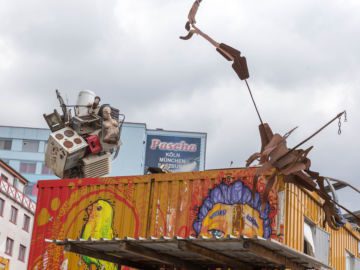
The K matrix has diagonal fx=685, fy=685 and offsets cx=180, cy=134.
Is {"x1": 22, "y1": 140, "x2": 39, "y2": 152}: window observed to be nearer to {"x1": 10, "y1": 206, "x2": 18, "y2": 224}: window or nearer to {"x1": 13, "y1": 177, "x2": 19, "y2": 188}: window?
{"x1": 13, "y1": 177, "x2": 19, "y2": 188}: window

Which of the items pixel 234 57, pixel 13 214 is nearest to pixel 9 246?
pixel 13 214

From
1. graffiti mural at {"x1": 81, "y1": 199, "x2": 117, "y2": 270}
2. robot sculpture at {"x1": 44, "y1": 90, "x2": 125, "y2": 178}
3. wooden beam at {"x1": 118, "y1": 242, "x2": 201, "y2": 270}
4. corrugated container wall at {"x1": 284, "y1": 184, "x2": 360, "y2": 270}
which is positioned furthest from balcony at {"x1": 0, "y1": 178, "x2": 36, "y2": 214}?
wooden beam at {"x1": 118, "y1": 242, "x2": 201, "y2": 270}

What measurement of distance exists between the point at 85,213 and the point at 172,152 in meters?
52.8

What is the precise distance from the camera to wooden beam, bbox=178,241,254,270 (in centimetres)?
1122

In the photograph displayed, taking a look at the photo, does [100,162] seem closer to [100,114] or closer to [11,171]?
[100,114]

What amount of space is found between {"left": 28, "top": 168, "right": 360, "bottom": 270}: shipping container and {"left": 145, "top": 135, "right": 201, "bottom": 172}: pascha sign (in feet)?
168

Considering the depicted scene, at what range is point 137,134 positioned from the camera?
72.9 meters

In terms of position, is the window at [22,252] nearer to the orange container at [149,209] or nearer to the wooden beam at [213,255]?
the orange container at [149,209]

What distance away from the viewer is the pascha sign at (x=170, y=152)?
238 ft

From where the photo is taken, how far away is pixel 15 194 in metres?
58.9

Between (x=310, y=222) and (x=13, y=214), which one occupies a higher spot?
(x=13, y=214)

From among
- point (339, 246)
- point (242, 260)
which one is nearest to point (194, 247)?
point (242, 260)

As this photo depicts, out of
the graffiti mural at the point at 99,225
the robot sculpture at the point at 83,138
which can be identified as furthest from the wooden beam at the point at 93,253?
the robot sculpture at the point at 83,138

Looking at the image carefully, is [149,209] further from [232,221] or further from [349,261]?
[349,261]
